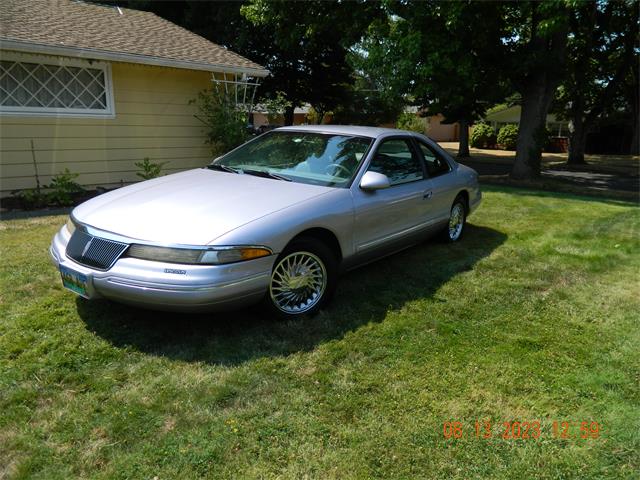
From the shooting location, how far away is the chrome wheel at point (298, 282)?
11.9 ft

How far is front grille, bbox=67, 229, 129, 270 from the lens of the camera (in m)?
3.26

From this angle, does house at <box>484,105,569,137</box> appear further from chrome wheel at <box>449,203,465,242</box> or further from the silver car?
the silver car

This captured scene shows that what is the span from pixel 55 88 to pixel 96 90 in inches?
27.2

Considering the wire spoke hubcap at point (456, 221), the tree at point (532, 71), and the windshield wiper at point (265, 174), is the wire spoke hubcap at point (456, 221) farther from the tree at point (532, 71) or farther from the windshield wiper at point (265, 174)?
the tree at point (532, 71)

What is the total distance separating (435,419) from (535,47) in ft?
41.4

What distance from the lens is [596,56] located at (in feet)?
74.4

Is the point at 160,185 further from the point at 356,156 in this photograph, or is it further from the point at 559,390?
the point at 559,390

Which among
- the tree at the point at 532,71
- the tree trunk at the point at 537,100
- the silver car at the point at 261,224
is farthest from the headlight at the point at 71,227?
the tree trunk at the point at 537,100

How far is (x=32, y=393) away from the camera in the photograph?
2.79 m

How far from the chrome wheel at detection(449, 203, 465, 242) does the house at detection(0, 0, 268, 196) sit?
19.7 ft

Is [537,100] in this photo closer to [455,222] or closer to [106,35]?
[455,222]

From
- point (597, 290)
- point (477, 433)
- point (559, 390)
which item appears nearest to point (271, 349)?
point (477, 433)

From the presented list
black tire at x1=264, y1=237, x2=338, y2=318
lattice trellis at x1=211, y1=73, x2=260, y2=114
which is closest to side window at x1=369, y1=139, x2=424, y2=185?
black tire at x1=264, y1=237, x2=338, y2=318
